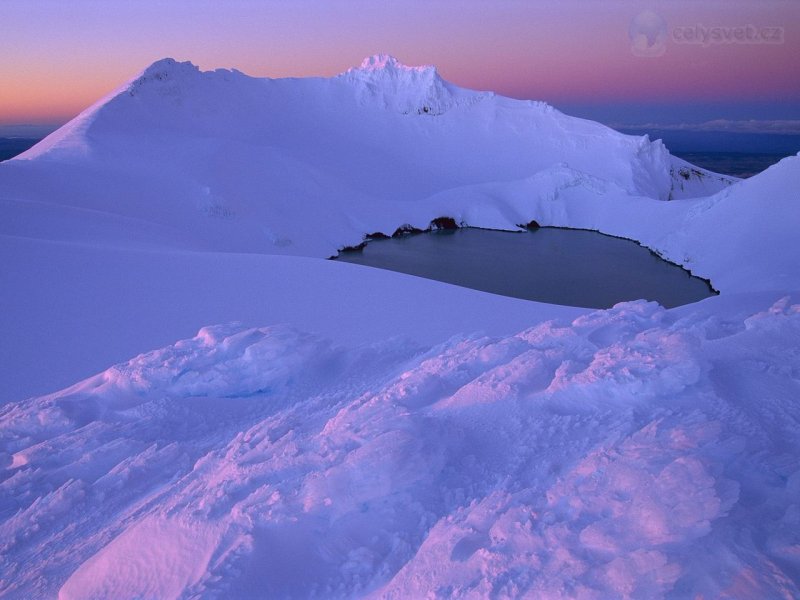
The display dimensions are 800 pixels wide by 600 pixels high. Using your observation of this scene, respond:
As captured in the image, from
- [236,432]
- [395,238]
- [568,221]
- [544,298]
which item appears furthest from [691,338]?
[568,221]

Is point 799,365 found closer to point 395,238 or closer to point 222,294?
point 222,294

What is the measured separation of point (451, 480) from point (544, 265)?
19186mm

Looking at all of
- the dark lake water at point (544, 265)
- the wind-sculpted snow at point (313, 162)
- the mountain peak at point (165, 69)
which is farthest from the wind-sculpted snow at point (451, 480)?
the mountain peak at point (165, 69)

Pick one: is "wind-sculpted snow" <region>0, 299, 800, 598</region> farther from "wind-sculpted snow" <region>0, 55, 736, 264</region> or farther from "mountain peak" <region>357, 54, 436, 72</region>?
"mountain peak" <region>357, 54, 436, 72</region>

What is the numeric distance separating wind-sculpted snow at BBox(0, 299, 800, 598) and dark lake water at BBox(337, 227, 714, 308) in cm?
1316

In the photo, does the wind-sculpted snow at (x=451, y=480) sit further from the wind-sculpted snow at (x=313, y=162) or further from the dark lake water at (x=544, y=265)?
the dark lake water at (x=544, y=265)

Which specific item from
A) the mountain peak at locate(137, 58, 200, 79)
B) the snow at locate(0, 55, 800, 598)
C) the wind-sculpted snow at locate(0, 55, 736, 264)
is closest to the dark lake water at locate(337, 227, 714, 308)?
the wind-sculpted snow at locate(0, 55, 736, 264)

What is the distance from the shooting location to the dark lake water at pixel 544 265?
1725 centimetres

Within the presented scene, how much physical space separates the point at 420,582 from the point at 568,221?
2823 cm

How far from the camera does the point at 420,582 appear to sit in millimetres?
1957

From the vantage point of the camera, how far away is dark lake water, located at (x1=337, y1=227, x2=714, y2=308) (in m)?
17.2

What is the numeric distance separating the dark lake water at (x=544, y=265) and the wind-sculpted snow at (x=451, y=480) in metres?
13.2

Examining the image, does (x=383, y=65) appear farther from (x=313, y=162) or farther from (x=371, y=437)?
(x=371, y=437)

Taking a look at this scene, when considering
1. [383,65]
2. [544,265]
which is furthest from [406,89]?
[544,265]
